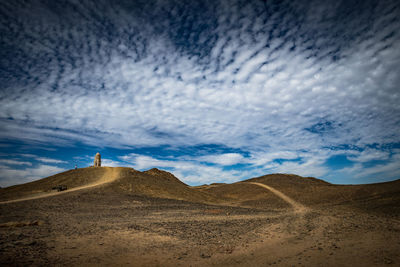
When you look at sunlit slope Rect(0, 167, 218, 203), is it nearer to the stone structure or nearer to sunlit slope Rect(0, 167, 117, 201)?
sunlit slope Rect(0, 167, 117, 201)

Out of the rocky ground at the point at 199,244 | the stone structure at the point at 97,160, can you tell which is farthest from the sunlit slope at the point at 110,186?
the rocky ground at the point at 199,244

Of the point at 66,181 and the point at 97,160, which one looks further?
the point at 97,160

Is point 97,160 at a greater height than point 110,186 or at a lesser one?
greater

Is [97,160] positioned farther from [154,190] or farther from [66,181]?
[154,190]

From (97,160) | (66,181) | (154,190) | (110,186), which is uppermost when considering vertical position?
(97,160)

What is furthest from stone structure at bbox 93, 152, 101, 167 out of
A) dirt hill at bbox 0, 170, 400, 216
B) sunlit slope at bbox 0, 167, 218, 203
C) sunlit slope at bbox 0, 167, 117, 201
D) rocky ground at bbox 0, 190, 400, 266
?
rocky ground at bbox 0, 190, 400, 266

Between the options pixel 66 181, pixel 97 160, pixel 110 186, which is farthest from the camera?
pixel 97 160

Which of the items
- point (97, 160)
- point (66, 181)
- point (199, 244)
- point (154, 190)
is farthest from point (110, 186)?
point (97, 160)

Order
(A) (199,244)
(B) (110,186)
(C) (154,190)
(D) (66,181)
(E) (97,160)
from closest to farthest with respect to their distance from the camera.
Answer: (A) (199,244), (B) (110,186), (C) (154,190), (D) (66,181), (E) (97,160)

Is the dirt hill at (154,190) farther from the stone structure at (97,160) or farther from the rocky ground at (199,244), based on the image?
the rocky ground at (199,244)

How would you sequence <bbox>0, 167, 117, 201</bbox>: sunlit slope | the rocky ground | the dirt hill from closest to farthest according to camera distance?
the rocky ground < the dirt hill < <bbox>0, 167, 117, 201</bbox>: sunlit slope

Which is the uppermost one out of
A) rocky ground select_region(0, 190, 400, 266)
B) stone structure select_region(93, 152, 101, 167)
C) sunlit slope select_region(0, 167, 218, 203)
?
stone structure select_region(93, 152, 101, 167)

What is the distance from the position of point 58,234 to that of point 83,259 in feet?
12.4

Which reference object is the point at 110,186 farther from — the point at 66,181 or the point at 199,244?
the point at 199,244
